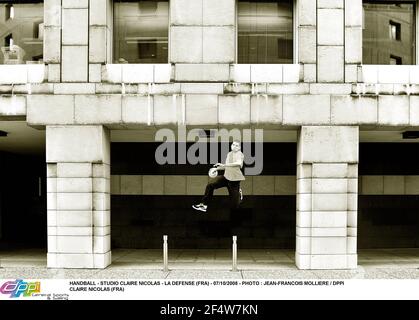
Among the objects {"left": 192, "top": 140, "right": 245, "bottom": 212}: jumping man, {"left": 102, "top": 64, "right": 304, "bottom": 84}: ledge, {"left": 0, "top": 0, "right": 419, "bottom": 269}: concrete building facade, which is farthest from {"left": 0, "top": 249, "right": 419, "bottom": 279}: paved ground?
{"left": 102, "top": 64, "right": 304, "bottom": 84}: ledge

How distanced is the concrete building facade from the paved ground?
1.89ft

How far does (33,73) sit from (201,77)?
482 centimetres

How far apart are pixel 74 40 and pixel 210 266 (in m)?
7.41

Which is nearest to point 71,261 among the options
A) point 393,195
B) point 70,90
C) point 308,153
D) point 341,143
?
point 70,90

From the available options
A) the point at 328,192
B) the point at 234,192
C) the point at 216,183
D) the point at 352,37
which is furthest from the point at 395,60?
the point at 216,183

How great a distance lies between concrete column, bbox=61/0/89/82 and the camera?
39.3 ft

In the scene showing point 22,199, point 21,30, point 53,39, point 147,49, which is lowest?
point 22,199

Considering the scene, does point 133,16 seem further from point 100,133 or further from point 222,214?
point 222,214

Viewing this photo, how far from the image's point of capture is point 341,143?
11.8m

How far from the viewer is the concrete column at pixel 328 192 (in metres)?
11.7

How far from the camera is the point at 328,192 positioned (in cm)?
1180

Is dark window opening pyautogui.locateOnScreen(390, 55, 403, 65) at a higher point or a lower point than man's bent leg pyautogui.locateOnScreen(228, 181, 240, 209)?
higher

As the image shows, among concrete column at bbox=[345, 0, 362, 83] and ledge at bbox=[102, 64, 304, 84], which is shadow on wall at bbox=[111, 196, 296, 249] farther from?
concrete column at bbox=[345, 0, 362, 83]

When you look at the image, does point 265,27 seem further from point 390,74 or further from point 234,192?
point 234,192
